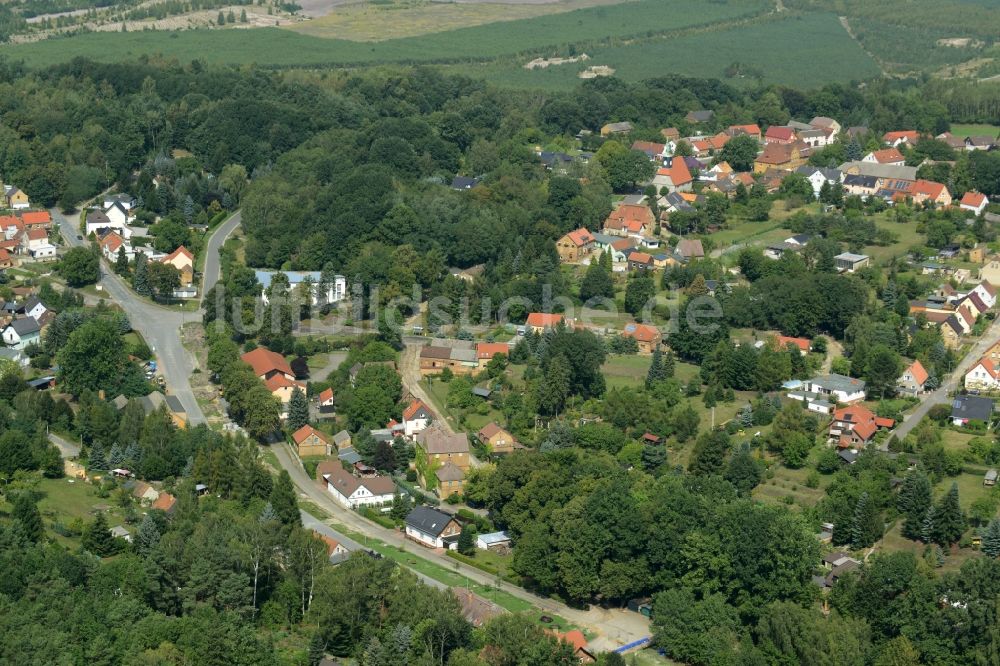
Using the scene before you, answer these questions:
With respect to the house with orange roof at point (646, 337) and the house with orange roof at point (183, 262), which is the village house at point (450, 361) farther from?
the house with orange roof at point (183, 262)

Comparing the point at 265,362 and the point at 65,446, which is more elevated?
the point at 265,362

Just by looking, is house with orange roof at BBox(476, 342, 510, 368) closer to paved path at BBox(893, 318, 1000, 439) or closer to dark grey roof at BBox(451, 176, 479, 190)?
paved path at BBox(893, 318, 1000, 439)

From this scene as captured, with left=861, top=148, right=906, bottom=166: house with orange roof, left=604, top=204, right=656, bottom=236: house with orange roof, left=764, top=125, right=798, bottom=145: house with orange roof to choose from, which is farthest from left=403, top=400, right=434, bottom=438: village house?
left=764, top=125, right=798, bottom=145: house with orange roof

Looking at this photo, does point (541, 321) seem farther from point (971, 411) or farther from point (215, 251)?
point (215, 251)

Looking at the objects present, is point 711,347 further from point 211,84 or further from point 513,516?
point 211,84

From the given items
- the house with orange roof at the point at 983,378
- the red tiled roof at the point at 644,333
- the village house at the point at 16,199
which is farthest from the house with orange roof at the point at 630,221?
the village house at the point at 16,199

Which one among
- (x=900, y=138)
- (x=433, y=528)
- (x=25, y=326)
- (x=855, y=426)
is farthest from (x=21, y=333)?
(x=900, y=138)

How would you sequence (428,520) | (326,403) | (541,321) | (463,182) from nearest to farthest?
(428,520) → (326,403) → (541,321) → (463,182)
